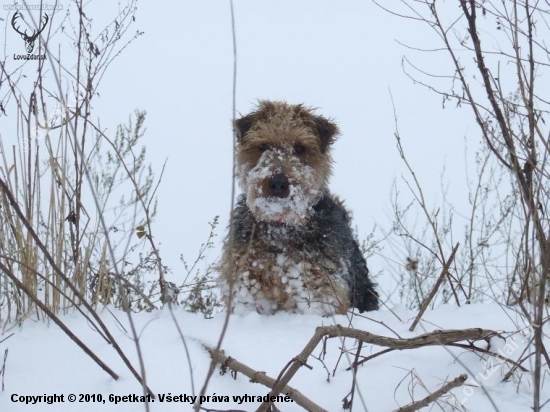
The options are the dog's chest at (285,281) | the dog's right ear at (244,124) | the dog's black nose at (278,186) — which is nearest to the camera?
the dog's chest at (285,281)

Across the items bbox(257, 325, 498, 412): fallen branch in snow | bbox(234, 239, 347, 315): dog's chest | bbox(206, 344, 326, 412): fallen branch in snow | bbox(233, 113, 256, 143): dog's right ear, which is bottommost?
bbox(206, 344, 326, 412): fallen branch in snow

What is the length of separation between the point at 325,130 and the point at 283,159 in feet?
2.03

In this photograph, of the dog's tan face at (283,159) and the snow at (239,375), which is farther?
the dog's tan face at (283,159)

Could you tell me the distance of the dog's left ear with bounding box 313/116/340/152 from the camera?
4.98 metres

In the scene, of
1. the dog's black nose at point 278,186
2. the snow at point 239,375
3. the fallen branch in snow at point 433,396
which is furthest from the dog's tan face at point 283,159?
the fallen branch in snow at point 433,396

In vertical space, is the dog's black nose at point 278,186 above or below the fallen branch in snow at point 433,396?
above

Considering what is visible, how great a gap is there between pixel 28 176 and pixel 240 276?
1590 mm

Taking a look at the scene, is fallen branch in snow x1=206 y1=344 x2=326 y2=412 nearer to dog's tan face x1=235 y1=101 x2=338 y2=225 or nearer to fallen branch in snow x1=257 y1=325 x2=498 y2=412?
fallen branch in snow x1=257 y1=325 x2=498 y2=412

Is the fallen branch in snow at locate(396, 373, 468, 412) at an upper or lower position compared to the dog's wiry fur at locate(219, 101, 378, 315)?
lower

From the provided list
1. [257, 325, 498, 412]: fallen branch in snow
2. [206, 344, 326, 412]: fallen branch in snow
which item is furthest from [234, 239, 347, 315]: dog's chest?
[257, 325, 498, 412]: fallen branch in snow

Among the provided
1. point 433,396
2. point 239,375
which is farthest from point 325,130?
point 433,396

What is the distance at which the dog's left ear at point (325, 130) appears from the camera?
4.98m

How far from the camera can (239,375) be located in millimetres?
2420

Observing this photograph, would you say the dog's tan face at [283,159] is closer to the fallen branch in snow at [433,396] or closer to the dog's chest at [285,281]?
the dog's chest at [285,281]
